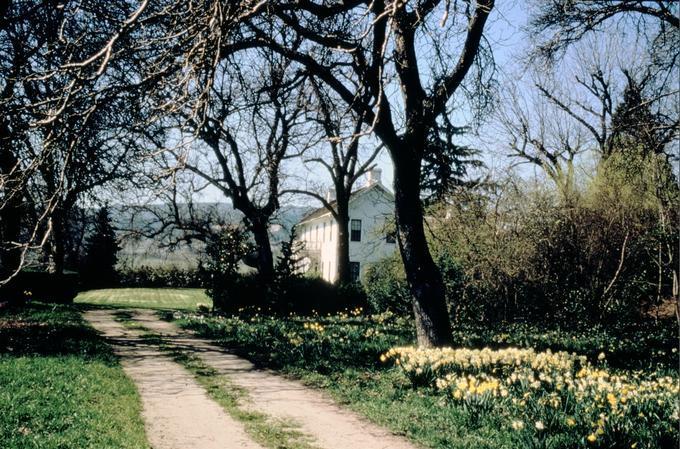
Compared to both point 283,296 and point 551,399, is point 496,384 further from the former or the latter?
point 283,296

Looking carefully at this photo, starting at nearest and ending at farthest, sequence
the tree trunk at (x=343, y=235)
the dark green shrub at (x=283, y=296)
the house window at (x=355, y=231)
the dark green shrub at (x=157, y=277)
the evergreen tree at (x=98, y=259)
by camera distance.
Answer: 1. the dark green shrub at (x=283, y=296)
2. the tree trunk at (x=343, y=235)
3. the evergreen tree at (x=98, y=259)
4. the house window at (x=355, y=231)
5. the dark green shrub at (x=157, y=277)

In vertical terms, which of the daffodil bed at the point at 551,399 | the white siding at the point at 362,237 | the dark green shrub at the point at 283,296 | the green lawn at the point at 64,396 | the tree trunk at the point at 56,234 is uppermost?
the white siding at the point at 362,237

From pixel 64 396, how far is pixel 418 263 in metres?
5.74

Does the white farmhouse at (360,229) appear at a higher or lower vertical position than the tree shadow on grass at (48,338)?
higher

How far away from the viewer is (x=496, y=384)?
555 cm

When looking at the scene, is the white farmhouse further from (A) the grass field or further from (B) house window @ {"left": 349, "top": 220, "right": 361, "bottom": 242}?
(A) the grass field

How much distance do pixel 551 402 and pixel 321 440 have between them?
252cm

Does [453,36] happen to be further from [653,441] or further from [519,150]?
[519,150]

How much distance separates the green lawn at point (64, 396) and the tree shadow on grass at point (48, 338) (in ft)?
0.06

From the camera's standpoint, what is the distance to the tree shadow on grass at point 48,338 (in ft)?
30.3

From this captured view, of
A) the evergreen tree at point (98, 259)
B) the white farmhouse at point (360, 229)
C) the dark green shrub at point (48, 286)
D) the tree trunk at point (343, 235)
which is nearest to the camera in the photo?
the dark green shrub at point (48, 286)

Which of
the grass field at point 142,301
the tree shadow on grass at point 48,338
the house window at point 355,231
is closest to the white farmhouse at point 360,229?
the house window at point 355,231

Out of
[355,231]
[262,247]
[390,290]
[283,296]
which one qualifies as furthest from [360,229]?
[390,290]

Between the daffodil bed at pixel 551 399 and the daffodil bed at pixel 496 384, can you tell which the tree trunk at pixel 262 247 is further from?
the daffodil bed at pixel 551 399
